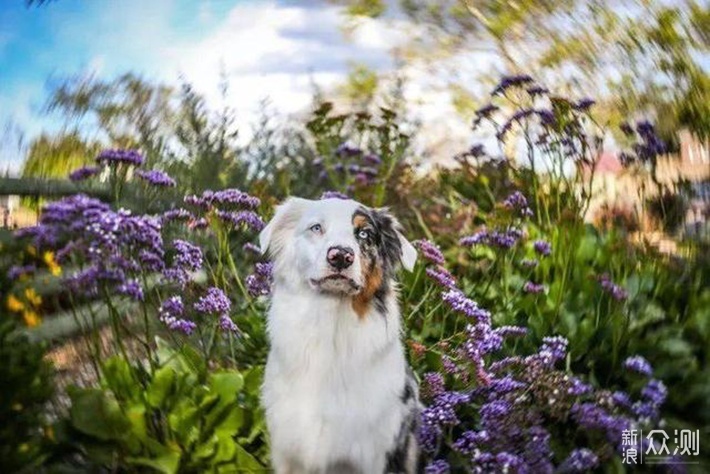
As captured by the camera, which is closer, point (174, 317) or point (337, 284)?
point (337, 284)

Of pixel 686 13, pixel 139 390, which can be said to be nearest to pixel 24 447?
pixel 139 390

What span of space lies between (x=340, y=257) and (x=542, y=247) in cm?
134

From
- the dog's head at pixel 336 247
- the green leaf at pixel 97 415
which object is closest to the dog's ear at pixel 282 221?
the dog's head at pixel 336 247

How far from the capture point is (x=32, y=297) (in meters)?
2.22

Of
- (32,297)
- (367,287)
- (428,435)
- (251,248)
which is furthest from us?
(251,248)

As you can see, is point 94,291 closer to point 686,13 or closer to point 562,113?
point 562,113

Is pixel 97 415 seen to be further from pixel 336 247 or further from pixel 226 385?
pixel 336 247

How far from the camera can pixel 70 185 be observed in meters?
2.26

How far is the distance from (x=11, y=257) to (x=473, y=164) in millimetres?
1815

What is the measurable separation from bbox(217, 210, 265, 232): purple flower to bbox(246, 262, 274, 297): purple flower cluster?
0.13 m

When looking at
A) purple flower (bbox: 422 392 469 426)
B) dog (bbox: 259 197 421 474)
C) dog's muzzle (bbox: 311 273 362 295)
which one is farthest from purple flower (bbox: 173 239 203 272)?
purple flower (bbox: 422 392 469 426)

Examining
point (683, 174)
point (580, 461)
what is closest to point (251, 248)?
point (580, 461)

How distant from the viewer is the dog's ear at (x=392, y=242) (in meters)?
2.01

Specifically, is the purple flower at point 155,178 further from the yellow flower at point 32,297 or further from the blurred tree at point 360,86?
the blurred tree at point 360,86
